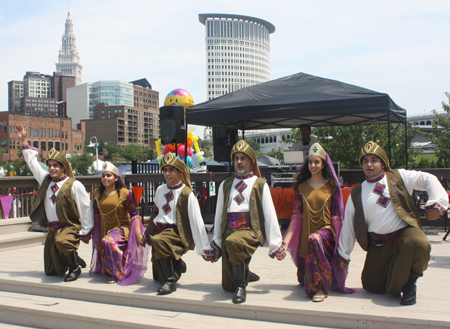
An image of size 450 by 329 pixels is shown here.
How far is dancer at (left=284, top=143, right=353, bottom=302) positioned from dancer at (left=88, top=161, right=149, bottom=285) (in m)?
1.78

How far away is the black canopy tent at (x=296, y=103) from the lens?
6.64 m

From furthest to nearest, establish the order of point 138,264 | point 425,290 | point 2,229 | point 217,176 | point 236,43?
point 236,43 < point 217,176 < point 2,229 < point 138,264 < point 425,290

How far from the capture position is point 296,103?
688 cm

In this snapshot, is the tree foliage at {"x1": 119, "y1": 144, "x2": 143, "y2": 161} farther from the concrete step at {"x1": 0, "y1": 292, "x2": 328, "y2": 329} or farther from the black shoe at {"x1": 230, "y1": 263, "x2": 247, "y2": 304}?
the black shoe at {"x1": 230, "y1": 263, "x2": 247, "y2": 304}

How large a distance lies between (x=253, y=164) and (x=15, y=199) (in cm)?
655

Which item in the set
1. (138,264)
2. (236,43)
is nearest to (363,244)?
(138,264)

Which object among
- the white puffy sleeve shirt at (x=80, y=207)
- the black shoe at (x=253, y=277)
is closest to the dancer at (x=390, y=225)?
the black shoe at (x=253, y=277)

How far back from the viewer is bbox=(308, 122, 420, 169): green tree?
16166 millimetres

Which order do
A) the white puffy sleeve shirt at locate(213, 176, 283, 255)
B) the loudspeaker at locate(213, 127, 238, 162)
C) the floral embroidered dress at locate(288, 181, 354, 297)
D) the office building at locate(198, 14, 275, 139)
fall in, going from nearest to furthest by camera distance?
the floral embroidered dress at locate(288, 181, 354, 297)
the white puffy sleeve shirt at locate(213, 176, 283, 255)
the loudspeaker at locate(213, 127, 238, 162)
the office building at locate(198, 14, 275, 139)

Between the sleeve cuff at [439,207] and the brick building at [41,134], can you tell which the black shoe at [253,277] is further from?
the brick building at [41,134]

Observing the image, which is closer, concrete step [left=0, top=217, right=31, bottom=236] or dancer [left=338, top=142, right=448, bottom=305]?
dancer [left=338, top=142, right=448, bottom=305]

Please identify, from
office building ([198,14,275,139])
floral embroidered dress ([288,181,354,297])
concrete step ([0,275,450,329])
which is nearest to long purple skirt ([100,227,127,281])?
concrete step ([0,275,450,329])

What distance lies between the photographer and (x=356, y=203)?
3934 millimetres

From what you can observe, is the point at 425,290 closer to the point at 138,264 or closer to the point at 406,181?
the point at 406,181
